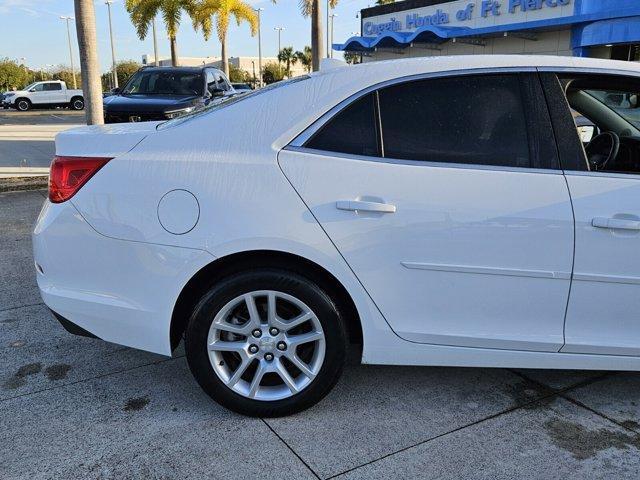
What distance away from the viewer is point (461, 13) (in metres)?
24.0

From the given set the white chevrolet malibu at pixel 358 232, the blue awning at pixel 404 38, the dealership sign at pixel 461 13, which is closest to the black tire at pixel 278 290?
the white chevrolet malibu at pixel 358 232

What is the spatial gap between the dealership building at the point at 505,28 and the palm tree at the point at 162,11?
281 inches

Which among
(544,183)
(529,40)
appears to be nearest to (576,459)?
(544,183)

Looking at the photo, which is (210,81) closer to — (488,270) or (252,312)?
(252,312)

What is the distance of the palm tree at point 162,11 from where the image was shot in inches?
1032

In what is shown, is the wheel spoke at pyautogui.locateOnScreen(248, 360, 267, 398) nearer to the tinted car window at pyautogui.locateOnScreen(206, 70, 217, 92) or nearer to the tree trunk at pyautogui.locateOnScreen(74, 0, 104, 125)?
the tree trunk at pyautogui.locateOnScreen(74, 0, 104, 125)

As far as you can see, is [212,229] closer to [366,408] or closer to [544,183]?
[366,408]

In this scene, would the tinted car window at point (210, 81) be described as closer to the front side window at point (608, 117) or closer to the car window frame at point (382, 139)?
the front side window at point (608, 117)

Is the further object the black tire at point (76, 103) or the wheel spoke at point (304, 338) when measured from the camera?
the black tire at point (76, 103)

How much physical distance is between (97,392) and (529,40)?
22743 millimetres

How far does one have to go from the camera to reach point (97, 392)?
10.2 ft

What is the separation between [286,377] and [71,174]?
4.55ft

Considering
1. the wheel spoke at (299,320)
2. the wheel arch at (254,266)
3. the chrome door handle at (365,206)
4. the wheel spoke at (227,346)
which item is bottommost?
the wheel spoke at (227,346)

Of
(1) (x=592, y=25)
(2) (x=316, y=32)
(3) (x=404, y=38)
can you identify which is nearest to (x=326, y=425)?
(2) (x=316, y=32)
